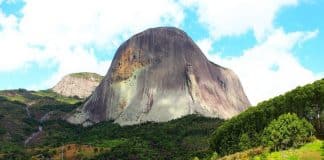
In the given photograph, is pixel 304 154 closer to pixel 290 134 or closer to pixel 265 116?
pixel 290 134

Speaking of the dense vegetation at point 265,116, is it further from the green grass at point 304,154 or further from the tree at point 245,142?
the green grass at point 304,154

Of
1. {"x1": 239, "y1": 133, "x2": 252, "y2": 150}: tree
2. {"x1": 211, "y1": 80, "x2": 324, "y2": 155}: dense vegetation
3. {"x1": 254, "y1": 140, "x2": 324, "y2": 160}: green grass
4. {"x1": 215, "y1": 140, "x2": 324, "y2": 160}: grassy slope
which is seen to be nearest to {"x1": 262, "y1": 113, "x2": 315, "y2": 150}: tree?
{"x1": 215, "y1": 140, "x2": 324, "y2": 160}: grassy slope

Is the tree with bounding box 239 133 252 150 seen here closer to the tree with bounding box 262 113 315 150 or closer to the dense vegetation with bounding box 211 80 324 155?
the dense vegetation with bounding box 211 80 324 155

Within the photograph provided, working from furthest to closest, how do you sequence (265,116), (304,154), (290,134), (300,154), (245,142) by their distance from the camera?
(265,116)
(245,142)
(290,134)
(300,154)
(304,154)

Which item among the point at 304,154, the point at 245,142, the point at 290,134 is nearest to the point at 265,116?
the point at 245,142

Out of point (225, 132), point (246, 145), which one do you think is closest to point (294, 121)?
point (246, 145)

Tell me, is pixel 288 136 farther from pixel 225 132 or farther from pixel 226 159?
pixel 225 132
